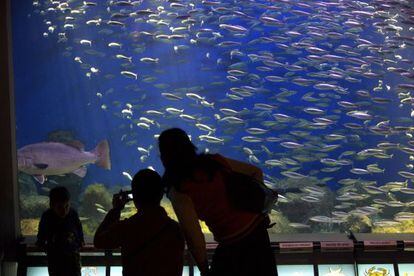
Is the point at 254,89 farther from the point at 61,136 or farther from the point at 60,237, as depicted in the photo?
the point at 60,237

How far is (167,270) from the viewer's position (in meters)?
1.89

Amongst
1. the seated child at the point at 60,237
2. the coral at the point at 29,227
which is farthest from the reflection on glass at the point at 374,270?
the coral at the point at 29,227

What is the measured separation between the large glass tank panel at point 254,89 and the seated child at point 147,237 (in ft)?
11.4

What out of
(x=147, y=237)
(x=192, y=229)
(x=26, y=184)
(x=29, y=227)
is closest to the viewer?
(x=192, y=229)

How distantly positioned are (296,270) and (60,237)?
6.82 ft

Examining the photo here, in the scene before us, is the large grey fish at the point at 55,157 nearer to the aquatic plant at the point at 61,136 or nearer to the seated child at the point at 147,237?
the aquatic plant at the point at 61,136

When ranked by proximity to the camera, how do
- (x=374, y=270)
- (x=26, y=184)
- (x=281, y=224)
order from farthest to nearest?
(x=281, y=224) < (x=26, y=184) < (x=374, y=270)

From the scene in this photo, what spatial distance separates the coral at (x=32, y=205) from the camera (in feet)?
16.3

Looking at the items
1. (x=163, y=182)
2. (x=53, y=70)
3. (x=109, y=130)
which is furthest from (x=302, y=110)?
(x=163, y=182)

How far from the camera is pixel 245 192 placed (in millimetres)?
1770

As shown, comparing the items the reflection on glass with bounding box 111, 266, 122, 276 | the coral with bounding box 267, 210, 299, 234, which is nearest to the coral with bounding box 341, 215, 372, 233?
the coral with bounding box 267, 210, 299, 234

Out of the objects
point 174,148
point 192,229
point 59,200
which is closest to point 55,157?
point 59,200

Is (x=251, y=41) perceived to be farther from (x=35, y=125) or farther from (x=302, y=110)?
(x=35, y=125)

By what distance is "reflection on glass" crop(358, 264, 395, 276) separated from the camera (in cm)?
420
